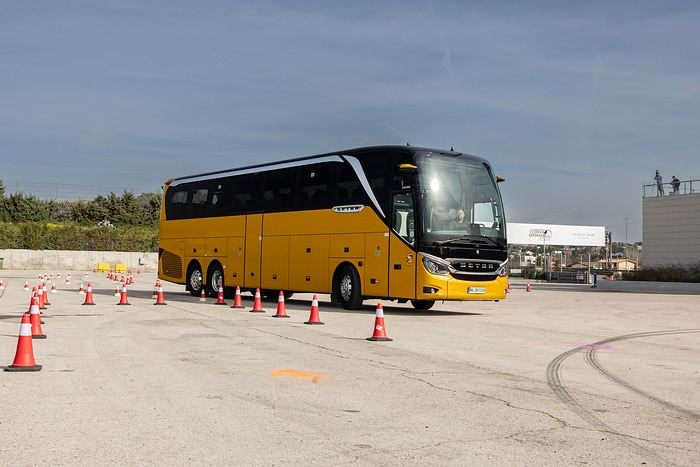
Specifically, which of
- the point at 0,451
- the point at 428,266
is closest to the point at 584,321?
the point at 428,266

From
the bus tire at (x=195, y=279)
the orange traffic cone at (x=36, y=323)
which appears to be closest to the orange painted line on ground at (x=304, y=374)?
the orange traffic cone at (x=36, y=323)

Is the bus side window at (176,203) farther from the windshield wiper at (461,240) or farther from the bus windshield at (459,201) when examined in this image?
the windshield wiper at (461,240)

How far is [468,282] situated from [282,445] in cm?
1360

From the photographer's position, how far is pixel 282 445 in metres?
5.70

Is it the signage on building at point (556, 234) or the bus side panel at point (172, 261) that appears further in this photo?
the signage on building at point (556, 234)

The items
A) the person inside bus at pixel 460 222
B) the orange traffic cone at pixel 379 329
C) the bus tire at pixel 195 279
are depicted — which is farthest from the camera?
the bus tire at pixel 195 279

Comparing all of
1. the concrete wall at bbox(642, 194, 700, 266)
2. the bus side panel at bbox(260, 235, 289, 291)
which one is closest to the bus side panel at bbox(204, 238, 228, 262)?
the bus side panel at bbox(260, 235, 289, 291)

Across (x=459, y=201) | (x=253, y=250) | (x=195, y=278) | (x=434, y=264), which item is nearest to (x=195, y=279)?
(x=195, y=278)

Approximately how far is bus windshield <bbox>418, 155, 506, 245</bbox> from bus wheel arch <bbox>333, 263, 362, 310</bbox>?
104 inches

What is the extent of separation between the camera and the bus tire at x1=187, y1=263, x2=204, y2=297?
27.1 meters

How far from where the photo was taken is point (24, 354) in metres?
9.23

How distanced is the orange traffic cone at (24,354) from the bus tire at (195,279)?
57.8ft

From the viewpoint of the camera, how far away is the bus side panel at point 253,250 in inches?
950

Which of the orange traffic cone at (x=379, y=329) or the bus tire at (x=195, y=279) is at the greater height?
the bus tire at (x=195, y=279)
